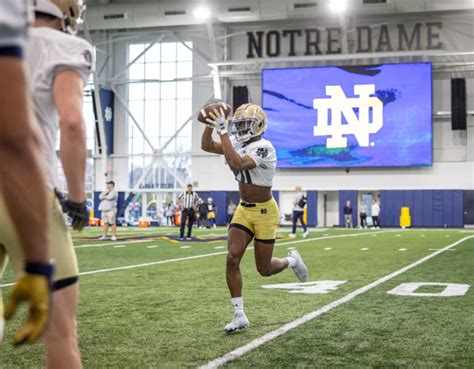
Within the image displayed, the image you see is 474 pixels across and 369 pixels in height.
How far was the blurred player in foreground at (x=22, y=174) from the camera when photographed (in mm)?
1808

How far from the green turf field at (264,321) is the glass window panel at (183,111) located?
1220 inches

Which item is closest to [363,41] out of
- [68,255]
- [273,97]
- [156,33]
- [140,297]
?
[273,97]

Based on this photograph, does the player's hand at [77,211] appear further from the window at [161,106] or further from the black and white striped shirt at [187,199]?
the window at [161,106]

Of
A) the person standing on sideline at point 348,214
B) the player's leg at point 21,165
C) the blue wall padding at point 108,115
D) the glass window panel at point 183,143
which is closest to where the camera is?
the player's leg at point 21,165

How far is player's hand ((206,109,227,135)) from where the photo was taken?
5.79m

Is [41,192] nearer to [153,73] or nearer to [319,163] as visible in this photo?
[319,163]

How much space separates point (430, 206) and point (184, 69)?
15897 millimetres

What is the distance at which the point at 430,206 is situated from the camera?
125 ft

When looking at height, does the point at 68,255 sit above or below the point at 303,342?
above

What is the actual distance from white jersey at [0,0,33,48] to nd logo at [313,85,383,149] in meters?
36.5

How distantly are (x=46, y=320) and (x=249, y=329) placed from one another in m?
4.21

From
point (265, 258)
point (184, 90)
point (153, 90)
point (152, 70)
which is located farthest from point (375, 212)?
point (265, 258)

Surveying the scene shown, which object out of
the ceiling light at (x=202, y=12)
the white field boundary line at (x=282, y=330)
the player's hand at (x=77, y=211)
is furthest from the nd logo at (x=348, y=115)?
the player's hand at (x=77, y=211)

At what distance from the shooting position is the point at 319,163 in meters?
38.6
